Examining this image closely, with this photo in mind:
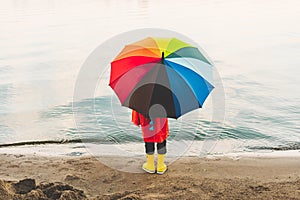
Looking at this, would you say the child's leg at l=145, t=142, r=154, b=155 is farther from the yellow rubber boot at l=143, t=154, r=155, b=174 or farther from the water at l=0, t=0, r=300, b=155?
the water at l=0, t=0, r=300, b=155

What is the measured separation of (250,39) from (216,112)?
19.6ft

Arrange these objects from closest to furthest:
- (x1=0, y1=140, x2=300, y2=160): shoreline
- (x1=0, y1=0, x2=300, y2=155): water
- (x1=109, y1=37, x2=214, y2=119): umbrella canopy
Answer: (x1=109, y1=37, x2=214, y2=119): umbrella canopy < (x1=0, y1=140, x2=300, y2=160): shoreline < (x1=0, y1=0, x2=300, y2=155): water

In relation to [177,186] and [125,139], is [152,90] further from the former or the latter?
[125,139]

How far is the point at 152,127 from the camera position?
176 inches

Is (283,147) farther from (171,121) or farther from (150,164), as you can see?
(150,164)

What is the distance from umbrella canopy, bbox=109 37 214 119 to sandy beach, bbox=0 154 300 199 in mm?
710

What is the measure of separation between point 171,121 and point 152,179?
2068mm

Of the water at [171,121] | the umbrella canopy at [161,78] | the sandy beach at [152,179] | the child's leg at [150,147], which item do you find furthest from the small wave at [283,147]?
the umbrella canopy at [161,78]

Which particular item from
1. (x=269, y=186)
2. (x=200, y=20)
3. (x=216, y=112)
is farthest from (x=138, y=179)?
(x=200, y=20)

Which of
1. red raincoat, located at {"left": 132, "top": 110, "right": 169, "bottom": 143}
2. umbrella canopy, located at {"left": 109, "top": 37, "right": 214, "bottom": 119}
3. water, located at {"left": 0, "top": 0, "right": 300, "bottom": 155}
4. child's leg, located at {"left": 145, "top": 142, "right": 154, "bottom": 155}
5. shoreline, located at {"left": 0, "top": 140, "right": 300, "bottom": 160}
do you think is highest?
umbrella canopy, located at {"left": 109, "top": 37, "right": 214, "bottom": 119}

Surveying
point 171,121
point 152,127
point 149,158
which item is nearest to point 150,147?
point 149,158

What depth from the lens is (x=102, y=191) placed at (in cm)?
419

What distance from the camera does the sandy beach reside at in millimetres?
4035

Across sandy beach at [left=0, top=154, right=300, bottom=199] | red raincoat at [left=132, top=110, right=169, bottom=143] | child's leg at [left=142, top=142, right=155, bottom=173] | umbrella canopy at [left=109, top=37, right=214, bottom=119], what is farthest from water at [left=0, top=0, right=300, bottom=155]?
umbrella canopy at [left=109, top=37, right=214, bottom=119]
